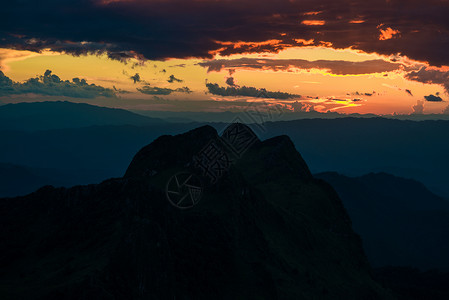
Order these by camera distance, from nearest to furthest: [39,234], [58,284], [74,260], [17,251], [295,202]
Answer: [58,284] < [74,260] < [17,251] < [39,234] < [295,202]

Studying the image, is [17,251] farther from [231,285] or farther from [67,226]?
[231,285]

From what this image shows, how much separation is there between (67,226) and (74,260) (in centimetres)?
1175

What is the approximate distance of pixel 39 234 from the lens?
80.7 metres

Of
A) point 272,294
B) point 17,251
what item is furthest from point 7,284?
point 272,294

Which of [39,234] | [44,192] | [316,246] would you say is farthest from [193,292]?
[316,246]

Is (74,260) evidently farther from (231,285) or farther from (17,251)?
(231,285)

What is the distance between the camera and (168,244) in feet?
256

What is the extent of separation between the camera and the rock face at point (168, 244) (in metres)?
65.8

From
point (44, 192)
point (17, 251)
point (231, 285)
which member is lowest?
point (231, 285)

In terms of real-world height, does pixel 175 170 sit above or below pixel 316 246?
above

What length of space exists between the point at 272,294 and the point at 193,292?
2237 cm

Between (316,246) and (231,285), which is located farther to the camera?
(316,246)

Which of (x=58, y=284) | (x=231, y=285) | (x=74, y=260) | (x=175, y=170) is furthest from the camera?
(x=175, y=170)

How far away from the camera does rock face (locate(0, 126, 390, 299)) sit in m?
Answer: 65.8
